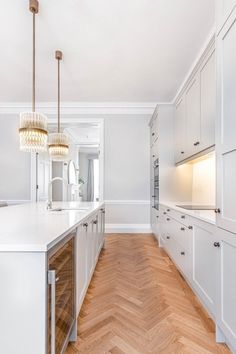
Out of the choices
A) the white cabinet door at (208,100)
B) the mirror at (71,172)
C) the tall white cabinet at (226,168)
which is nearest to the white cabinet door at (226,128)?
the tall white cabinet at (226,168)

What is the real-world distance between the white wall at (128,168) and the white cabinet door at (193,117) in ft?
6.16

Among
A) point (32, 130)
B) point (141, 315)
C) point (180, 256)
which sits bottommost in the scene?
point (141, 315)

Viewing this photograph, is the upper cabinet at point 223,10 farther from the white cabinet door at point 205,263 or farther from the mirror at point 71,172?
the mirror at point 71,172

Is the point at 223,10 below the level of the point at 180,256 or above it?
above

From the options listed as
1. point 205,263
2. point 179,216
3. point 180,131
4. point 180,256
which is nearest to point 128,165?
point 180,131

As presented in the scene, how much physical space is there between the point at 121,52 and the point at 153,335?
3072 millimetres

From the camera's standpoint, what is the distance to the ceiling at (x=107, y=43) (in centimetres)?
224

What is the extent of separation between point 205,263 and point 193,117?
1818mm

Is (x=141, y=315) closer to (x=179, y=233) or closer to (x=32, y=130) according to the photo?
(x=179, y=233)

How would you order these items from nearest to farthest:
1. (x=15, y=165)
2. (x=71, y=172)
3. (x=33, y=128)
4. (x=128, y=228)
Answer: (x=33, y=128) → (x=128, y=228) → (x=15, y=165) → (x=71, y=172)

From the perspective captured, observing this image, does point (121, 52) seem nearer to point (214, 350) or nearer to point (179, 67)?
point (179, 67)

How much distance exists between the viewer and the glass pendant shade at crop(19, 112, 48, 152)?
2057mm

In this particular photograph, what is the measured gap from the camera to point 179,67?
3.34 metres

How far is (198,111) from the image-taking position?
2.65 meters
